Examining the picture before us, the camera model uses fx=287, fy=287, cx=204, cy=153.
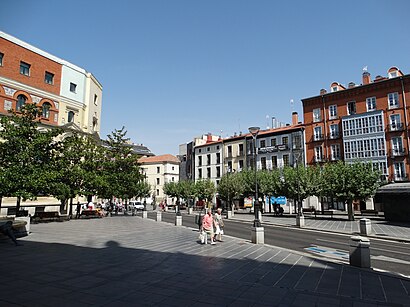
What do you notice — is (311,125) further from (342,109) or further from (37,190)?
(37,190)

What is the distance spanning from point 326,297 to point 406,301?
5.46 feet

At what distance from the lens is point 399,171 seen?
37.1 meters

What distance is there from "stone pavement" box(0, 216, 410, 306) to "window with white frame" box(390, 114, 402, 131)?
3527 centimetres

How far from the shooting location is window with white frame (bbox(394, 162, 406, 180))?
36.7 metres

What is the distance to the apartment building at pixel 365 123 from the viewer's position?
37.7 meters

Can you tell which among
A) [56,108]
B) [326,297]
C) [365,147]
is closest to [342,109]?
[365,147]

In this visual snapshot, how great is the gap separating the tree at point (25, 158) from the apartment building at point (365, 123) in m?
37.5

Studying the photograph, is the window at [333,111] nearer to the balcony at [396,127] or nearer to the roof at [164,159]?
the balcony at [396,127]

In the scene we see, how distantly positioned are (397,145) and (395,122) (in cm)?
311

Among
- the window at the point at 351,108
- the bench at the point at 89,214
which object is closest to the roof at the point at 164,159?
the bench at the point at 89,214

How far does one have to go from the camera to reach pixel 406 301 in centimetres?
612

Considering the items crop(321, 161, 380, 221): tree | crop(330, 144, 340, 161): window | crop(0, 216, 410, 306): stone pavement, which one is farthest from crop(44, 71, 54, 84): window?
crop(330, 144, 340, 161): window

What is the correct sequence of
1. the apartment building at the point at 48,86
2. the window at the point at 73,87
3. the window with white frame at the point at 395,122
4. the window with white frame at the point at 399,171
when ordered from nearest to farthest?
the apartment building at the point at 48,86 → the window with white frame at the point at 399,171 → the window at the point at 73,87 → the window with white frame at the point at 395,122

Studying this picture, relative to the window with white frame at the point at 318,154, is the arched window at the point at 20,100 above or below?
above
